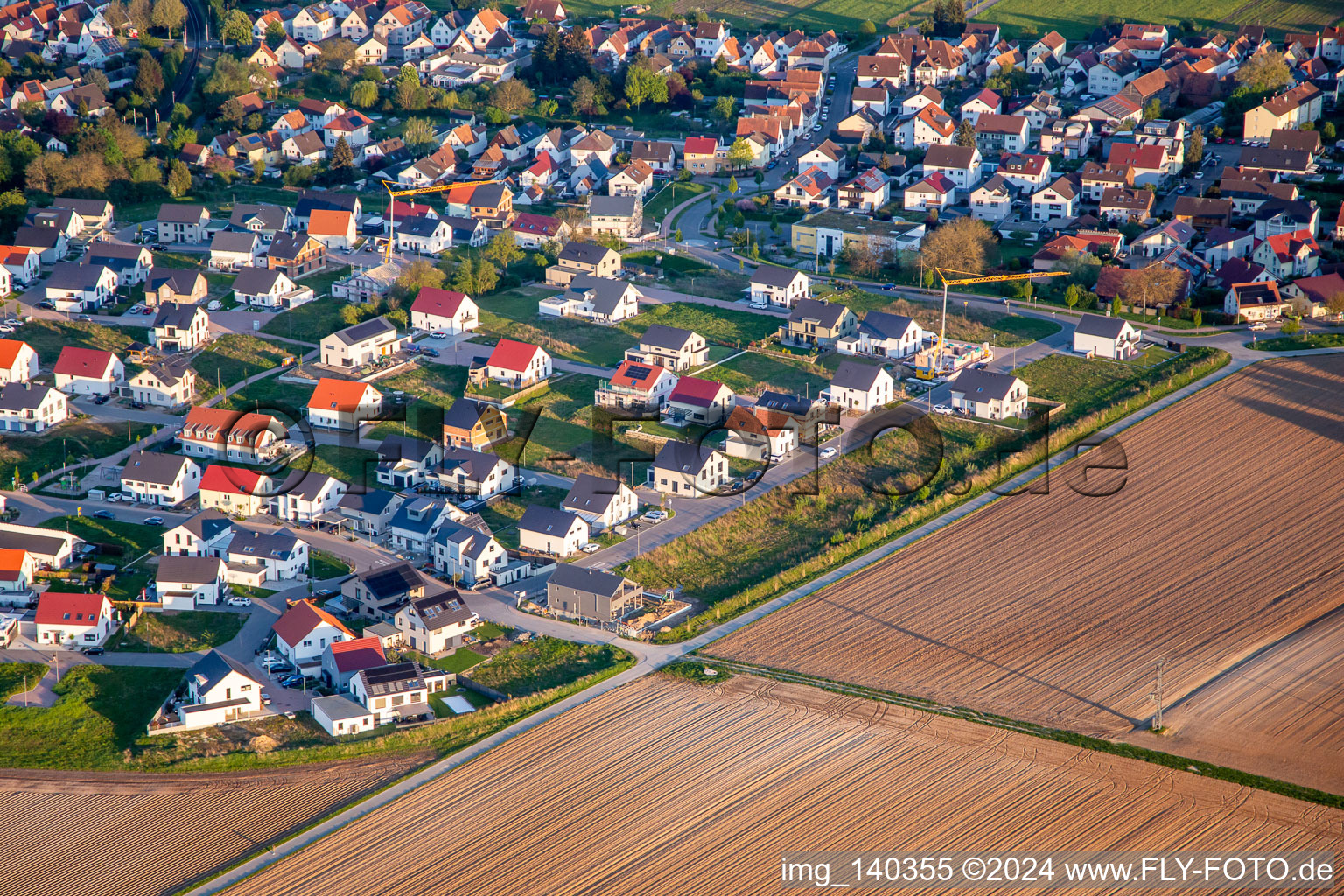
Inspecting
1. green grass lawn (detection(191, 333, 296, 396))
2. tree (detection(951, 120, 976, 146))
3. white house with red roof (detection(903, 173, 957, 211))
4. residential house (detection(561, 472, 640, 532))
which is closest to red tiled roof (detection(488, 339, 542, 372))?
green grass lawn (detection(191, 333, 296, 396))

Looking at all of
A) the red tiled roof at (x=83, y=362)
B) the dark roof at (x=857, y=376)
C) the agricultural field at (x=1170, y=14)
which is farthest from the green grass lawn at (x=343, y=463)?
the agricultural field at (x=1170, y=14)

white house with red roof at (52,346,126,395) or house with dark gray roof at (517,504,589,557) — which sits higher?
white house with red roof at (52,346,126,395)

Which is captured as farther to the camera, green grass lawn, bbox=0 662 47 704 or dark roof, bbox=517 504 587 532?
dark roof, bbox=517 504 587 532

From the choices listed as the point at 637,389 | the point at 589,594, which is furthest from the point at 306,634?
the point at 637,389

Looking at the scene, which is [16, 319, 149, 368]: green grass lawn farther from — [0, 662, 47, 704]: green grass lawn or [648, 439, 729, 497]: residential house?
[648, 439, 729, 497]: residential house

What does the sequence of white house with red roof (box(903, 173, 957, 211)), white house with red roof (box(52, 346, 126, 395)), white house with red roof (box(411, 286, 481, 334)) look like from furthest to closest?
white house with red roof (box(903, 173, 957, 211))
white house with red roof (box(411, 286, 481, 334))
white house with red roof (box(52, 346, 126, 395))

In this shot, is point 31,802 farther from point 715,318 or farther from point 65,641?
point 715,318

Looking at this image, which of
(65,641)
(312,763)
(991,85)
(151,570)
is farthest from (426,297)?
(991,85)
